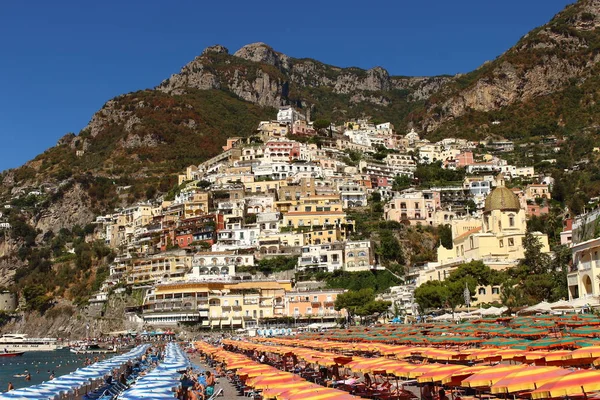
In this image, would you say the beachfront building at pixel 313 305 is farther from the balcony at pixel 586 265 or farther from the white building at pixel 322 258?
the balcony at pixel 586 265

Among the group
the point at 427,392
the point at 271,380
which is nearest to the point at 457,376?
the point at 427,392

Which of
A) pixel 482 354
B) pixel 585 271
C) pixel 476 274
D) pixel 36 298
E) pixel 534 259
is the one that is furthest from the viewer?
pixel 36 298

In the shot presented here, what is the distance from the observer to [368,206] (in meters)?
105

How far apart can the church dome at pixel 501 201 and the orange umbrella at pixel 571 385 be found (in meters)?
58.0

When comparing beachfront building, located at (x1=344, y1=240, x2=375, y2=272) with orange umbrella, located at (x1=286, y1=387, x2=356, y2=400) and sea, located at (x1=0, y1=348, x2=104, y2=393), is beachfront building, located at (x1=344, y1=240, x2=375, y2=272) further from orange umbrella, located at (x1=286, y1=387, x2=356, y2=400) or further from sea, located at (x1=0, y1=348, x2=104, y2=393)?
orange umbrella, located at (x1=286, y1=387, x2=356, y2=400)

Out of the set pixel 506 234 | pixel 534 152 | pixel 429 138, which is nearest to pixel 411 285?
pixel 506 234

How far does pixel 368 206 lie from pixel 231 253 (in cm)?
2450

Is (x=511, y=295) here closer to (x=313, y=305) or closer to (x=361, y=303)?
(x=361, y=303)

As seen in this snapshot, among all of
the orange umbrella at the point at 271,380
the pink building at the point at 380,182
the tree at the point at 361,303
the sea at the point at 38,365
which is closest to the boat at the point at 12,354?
the sea at the point at 38,365

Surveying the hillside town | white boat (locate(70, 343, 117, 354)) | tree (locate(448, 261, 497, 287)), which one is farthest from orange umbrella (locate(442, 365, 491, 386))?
white boat (locate(70, 343, 117, 354))

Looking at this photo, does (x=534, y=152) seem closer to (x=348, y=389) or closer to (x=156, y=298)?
(x=156, y=298)

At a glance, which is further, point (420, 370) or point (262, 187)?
point (262, 187)

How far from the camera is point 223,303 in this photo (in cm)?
8362

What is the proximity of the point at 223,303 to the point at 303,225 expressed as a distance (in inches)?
710
